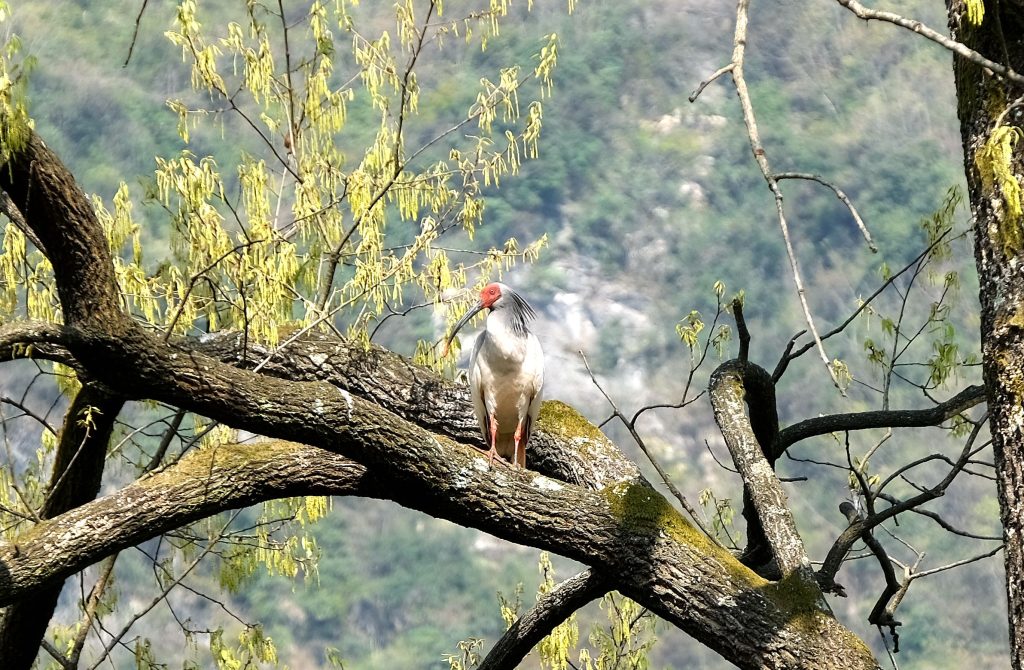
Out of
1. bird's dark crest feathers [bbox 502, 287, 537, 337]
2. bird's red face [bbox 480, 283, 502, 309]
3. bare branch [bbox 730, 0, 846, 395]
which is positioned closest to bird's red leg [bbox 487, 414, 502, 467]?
bird's dark crest feathers [bbox 502, 287, 537, 337]

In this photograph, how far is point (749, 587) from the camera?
3.54m

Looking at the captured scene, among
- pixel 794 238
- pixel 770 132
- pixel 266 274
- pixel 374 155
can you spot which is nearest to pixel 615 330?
pixel 794 238

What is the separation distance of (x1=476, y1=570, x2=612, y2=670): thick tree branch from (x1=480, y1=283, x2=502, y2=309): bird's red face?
159cm

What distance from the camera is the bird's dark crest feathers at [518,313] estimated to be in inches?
211

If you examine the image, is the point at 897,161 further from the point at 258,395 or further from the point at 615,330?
the point at 258,395

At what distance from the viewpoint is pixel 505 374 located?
5.09m

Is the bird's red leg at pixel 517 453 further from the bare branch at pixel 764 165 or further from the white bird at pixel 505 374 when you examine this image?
the bare branch at pixel 764 165

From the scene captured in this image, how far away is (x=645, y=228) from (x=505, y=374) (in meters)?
24.5

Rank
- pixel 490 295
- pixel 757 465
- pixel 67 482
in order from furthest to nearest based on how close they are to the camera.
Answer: pixel 490 295
pixel 67 482
pixel 757 465

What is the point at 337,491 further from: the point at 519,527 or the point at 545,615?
the point at 545,615

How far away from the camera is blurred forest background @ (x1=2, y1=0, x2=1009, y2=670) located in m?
21.4

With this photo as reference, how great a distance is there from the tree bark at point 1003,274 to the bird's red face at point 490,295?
2.66 metres

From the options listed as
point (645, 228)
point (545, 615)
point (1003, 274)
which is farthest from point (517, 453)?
point (645, 228)

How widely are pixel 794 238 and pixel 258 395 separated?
25501 millimetres
